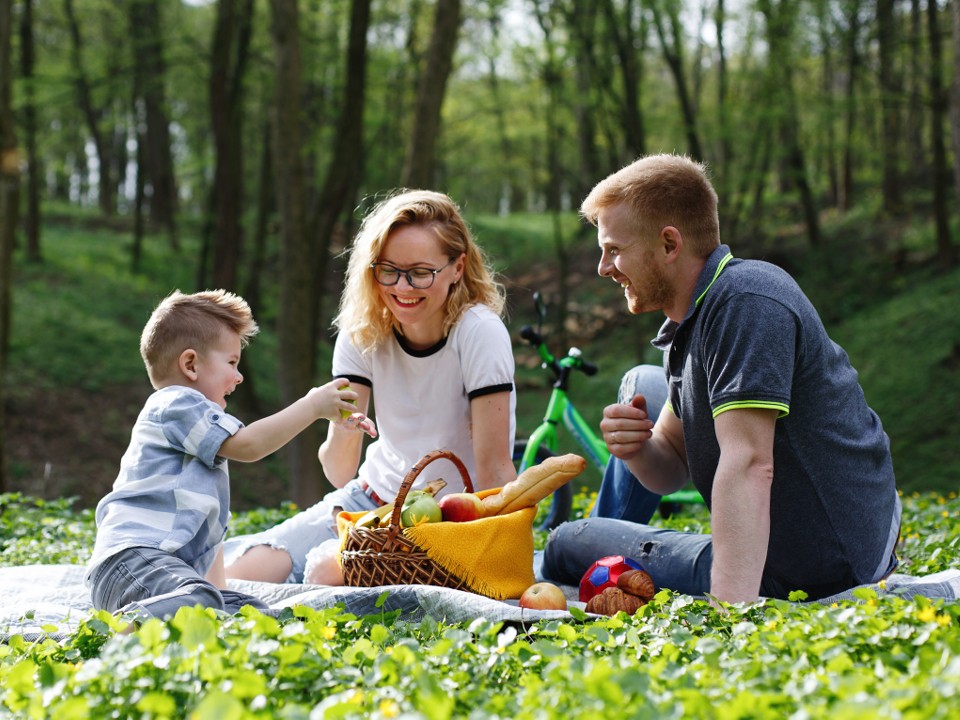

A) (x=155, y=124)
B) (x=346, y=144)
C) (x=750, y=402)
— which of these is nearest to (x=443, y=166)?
(x=155, y=124)

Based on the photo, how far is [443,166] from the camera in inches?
1015

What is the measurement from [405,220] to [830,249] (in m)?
16.6

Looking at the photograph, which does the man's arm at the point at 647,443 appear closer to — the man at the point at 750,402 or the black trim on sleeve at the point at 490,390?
the man at the point at 750,402

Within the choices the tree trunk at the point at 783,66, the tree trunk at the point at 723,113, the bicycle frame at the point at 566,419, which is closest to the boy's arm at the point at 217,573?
the bicycle frame at the point at 566,419

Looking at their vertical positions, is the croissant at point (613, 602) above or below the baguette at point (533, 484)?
below

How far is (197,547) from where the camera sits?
348cm

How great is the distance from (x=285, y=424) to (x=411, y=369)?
33.3 inches

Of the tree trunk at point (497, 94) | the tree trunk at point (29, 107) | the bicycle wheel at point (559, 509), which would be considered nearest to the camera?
the bicycle wheel at point (559, 509)

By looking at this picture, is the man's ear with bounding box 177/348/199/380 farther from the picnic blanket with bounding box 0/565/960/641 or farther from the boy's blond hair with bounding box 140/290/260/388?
the picnic blanket with bounding box 0/565/960/641

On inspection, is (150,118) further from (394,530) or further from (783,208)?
(394,530)

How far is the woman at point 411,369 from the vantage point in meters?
3.95

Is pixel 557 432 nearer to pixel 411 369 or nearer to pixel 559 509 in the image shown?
pixel 559 509

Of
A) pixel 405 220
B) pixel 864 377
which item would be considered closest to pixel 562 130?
pixel 864 377

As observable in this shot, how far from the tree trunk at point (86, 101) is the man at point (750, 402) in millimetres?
12406
